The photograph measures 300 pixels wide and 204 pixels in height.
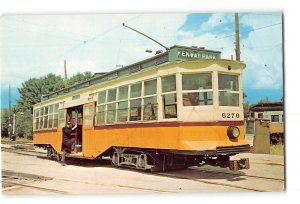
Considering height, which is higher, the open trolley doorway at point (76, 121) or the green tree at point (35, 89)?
the green tree at point (35, 89)

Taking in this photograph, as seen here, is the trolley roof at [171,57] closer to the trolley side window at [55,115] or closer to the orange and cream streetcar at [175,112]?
the orange and cream streetcar at [175,112]

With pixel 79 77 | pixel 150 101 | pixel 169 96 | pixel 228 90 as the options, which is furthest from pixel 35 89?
pixel 228 90

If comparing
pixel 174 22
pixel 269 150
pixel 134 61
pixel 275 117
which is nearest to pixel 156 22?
pixel 174 22

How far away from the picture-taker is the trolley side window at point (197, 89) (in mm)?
6539

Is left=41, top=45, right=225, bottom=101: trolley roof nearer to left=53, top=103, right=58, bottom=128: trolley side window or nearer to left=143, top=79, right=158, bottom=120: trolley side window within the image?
left=143, top=79, right=158, bottom=120: trolley side window

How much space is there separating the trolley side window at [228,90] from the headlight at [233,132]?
0.44m

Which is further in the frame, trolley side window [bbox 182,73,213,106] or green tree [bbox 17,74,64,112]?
green tree [bbox 17,74,64,112]

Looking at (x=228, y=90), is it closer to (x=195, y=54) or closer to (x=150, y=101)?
(x=195, y=54)

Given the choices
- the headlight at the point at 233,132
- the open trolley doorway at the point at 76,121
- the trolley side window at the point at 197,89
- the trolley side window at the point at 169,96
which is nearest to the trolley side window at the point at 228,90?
the trolley side window at the point at 197,89

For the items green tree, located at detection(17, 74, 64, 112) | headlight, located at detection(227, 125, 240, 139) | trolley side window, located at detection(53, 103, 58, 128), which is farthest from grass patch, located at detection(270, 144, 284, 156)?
trolley side window, located at detection(53, 103, 58, 128)

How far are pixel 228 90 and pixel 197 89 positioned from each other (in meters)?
0.60

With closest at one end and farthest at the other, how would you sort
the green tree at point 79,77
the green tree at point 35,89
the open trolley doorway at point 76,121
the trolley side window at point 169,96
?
the trolley side window at point 169,96
the green tree at point 35,89
the green tree at point 79,77
the open trolley doorway at point 76,121

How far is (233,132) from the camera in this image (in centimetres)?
658

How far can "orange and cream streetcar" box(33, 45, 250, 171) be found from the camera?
21.2 ft
